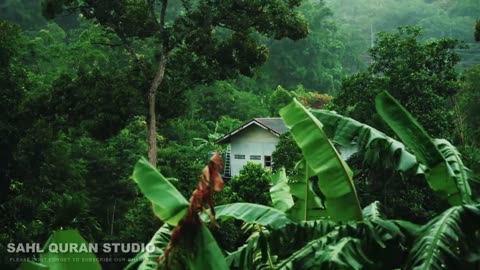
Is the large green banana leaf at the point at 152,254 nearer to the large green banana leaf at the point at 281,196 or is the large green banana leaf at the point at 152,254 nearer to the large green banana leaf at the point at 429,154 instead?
the large green banana leaf at the point at 281,196

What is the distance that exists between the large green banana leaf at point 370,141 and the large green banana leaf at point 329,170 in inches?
18.5

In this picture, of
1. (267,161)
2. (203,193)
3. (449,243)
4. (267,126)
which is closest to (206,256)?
(203,193)

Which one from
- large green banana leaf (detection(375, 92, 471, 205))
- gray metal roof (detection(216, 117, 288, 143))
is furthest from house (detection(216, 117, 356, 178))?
large green banana leaf (detection(375, 92, 471, 205))

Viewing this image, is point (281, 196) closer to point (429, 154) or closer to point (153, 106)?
point (429, 154)

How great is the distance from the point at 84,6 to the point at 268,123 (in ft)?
35.9

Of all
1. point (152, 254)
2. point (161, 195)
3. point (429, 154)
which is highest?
point (429, 154)

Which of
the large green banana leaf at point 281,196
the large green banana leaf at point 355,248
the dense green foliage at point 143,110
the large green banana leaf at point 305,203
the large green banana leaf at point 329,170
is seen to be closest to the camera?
the large green banana leaf at point 355,248

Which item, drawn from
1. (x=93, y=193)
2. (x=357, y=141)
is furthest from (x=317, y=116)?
(x=93, y=193)

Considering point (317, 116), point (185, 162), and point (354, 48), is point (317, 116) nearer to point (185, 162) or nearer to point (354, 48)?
point (185, 162)

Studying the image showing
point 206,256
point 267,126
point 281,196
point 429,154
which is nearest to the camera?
point 206,256

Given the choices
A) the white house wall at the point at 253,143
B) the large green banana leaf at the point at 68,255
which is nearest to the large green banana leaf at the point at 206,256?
the large green banana leaf at the point at 68,255

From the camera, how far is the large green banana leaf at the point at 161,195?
3492 millimetres

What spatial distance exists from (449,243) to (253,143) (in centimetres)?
2084

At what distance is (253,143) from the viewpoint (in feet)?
80.9
